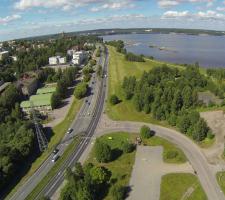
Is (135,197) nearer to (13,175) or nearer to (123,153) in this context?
(123,153)

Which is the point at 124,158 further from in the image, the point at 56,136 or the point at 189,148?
the point at 56,136

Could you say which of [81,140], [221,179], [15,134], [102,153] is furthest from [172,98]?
[15,134]

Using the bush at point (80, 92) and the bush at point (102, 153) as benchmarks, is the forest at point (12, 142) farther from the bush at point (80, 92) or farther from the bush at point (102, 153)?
the bush at point (80, 92)

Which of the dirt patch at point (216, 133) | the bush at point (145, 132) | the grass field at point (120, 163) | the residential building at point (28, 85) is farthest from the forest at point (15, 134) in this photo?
the dirt patch at point (216, 133)

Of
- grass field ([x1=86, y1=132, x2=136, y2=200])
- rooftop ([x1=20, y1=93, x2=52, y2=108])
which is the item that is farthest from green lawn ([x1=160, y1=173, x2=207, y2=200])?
rooftop ([x1=20, y1=93, x2=52, y2=108])

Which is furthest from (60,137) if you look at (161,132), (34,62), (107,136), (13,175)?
(34,62)

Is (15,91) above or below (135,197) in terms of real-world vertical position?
above

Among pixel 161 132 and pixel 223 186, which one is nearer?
pixel 223 186
